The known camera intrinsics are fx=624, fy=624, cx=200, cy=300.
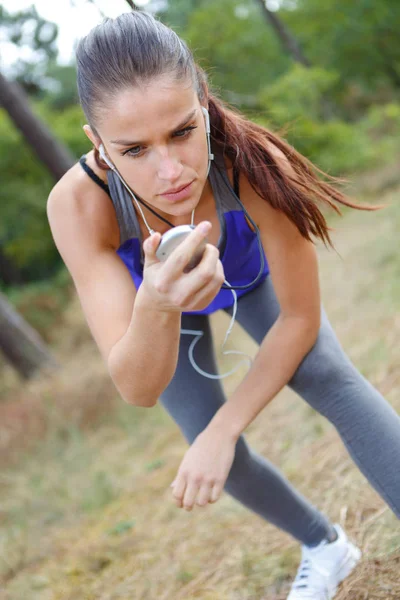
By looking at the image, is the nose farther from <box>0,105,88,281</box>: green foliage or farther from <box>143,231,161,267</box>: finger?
<box>0,105,88,281</box>: green foliage

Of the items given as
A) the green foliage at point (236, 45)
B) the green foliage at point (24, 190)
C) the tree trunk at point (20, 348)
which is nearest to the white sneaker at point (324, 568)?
the tree trunk at point (20, 348)

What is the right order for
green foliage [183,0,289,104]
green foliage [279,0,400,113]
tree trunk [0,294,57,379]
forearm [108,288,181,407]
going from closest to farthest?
forearm [108,288,181,407], tree trunk [0,294,57,379], green foliage [183,0,289,104], green foliage [279,0,400,113]

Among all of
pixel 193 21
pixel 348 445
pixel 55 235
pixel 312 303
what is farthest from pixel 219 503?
pixel 193 21

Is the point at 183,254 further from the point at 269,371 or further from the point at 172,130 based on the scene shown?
the point at 269,371

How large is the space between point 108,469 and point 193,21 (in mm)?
14419

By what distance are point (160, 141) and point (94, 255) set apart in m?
0.38

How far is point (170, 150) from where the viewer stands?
1.41 m

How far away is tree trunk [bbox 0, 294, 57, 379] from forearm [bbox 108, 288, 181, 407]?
594 cm

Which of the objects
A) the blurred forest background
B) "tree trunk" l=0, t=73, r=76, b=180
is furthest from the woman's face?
"tree trunk" l=0, t=73, r=76, b=180

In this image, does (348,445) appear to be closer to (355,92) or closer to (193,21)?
(193,21)

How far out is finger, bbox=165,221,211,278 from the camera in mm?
1145

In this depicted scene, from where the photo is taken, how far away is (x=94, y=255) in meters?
1.61

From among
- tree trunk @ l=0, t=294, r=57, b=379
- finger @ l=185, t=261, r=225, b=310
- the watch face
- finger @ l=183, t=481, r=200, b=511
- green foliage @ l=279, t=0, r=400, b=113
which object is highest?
the watch face

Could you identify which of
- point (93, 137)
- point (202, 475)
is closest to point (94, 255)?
point (93, 137)
